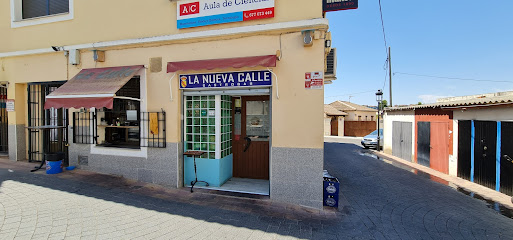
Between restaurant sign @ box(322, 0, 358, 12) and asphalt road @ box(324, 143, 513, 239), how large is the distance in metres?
4.23

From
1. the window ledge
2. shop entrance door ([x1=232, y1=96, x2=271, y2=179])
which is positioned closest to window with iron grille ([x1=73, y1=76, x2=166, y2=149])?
the window ledge

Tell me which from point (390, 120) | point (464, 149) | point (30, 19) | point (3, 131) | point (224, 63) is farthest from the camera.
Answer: point (390, 120)

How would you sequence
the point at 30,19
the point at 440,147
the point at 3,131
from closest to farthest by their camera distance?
1. the point at 30,19
2. the point at 3,131
3. the point at 440,147

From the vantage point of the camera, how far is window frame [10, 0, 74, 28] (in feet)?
A: 20.4

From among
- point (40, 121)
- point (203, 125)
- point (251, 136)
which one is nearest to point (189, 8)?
point (203, 125)

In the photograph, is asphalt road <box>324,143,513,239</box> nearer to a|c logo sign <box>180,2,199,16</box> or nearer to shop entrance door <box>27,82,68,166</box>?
a|c logo sign <box>180,2,199,16</box>

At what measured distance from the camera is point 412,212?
453 cm

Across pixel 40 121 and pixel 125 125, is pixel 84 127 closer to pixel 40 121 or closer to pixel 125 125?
pixel 125 125

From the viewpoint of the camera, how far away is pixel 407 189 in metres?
6.17

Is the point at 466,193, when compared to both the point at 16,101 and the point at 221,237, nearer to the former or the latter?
the point at 221,237

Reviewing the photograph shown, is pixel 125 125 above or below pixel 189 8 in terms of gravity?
below

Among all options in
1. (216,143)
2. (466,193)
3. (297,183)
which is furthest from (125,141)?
(466,193)

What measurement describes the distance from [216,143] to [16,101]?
22.9 ft

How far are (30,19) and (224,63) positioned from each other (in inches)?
270
